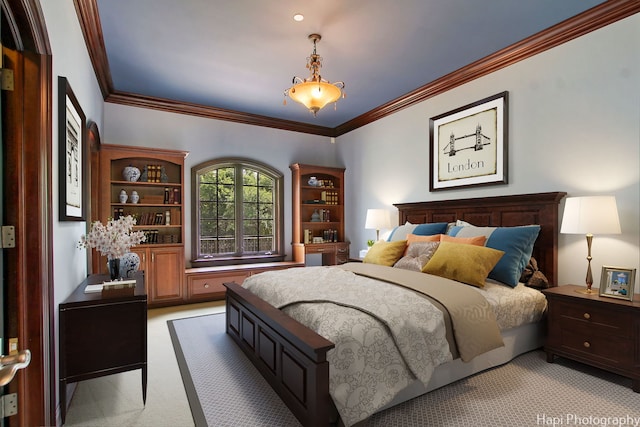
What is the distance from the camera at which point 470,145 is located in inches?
159

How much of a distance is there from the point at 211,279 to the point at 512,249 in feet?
12.7

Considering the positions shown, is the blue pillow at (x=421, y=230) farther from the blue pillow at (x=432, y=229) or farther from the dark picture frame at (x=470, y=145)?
the dark picture frame at (x=470, y=145)

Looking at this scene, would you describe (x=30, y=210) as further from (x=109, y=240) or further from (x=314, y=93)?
(x=314, y=93)

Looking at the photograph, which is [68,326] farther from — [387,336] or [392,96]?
[392,96]

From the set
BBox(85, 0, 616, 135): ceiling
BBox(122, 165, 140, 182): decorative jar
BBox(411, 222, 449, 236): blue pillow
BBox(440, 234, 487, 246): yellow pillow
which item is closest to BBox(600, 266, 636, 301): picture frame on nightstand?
BBox(440, 234, 487, 246): yellow pillow

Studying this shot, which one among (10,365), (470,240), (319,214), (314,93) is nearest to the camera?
(10,365)

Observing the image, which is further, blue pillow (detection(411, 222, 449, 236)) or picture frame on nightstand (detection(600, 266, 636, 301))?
blue pillow (detection(411, 222, 449, 236))

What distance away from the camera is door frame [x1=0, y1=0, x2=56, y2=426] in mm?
1630

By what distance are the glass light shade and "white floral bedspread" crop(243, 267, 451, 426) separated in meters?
1.72

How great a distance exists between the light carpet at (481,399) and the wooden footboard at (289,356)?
123 mm

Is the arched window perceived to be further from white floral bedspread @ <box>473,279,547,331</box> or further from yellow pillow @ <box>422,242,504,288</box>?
white floral bedspread @ <box>473,279,547,331</box>

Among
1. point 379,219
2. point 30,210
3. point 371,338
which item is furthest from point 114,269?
point 379,219

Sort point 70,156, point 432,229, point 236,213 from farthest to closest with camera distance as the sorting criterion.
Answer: point 236,213 < point 432,229 < point 70,156

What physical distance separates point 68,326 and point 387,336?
6.34ft
